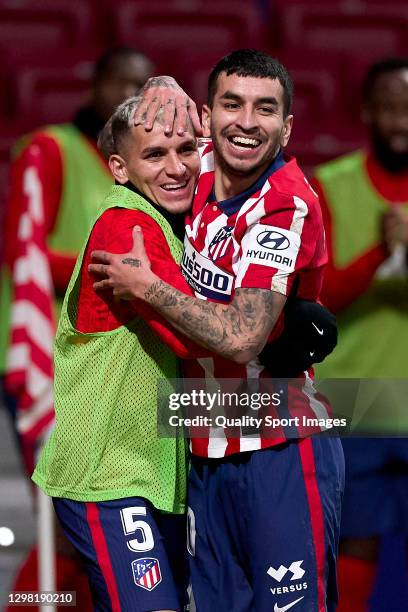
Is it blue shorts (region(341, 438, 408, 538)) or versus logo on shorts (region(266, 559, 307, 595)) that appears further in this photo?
blue shorts (region(341, 438, 408, 538))

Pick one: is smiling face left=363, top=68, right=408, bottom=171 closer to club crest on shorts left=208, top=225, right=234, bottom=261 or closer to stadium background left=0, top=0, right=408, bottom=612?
club crest on shorts left=208, top=225, right=234, bottom=261

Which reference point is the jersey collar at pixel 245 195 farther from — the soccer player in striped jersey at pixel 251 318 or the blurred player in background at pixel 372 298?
the blurred player in background at pixel 372 298

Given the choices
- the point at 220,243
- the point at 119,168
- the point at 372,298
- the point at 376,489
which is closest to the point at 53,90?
the point at 372,298

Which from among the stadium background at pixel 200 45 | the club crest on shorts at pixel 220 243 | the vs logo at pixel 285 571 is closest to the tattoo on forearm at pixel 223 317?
the club crest on shorts at pixel 220 243

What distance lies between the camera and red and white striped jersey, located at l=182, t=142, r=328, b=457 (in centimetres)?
272

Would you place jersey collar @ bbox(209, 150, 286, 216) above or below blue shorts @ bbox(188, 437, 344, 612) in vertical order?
above

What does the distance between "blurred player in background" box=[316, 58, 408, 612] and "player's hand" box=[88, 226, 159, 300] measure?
5.10 feet

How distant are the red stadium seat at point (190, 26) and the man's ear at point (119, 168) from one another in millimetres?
4668

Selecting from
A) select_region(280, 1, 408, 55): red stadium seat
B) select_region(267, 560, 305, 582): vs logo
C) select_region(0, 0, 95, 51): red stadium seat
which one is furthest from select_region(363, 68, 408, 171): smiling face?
select_region(0, 0, 95, 51): red stadium seat

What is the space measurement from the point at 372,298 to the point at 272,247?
1689 mm

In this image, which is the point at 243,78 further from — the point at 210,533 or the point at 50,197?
the point at 50,197

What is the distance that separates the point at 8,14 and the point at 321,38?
1853mm

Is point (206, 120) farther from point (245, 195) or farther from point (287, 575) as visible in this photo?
point (287, 575)

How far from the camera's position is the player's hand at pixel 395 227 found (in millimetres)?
4191
